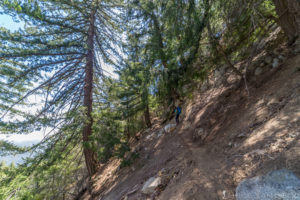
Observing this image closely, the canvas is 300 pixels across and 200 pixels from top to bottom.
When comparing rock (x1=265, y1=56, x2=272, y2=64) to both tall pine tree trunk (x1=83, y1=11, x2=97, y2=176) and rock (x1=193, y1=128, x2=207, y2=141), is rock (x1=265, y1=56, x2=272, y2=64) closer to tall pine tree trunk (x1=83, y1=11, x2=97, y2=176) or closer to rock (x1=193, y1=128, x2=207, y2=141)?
rock (x1=193, y1=128, x2=207, y2=141)

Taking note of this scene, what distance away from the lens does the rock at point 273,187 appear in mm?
1415

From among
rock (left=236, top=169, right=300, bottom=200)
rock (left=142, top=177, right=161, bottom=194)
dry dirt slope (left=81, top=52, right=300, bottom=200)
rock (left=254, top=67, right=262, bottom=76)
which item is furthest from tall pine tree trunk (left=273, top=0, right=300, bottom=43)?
rock (left=142, top=177, right=161, bottom=194)

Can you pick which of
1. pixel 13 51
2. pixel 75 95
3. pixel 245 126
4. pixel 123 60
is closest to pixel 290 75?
pixel 245 126

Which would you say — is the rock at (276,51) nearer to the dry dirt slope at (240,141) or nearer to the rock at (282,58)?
the rock at (282,58)

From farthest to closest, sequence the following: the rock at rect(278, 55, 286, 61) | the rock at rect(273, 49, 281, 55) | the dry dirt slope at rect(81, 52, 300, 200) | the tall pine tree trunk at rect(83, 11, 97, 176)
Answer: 1. the tall pine tree trunk at rect(83, 11, 97, 176)
2. the rock at rect(273, 49, 281, 55)
3. the rock at rect(278, 55, 286, 61)
4. the dry dirt slope at rect(81, 52, 300, 200)

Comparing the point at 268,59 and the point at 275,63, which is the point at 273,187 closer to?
the point at 275,63

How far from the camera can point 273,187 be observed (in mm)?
1570

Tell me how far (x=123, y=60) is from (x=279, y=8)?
24.3 feet

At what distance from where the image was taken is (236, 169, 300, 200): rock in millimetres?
1415

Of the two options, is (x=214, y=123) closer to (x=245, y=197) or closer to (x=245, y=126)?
(x=245, y=126)

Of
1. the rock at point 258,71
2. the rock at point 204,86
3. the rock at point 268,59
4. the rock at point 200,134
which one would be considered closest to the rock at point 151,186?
the rock at point 200,134

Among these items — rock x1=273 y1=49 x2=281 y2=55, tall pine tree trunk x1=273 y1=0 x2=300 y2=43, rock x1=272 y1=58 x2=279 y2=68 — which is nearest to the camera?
tall pine tree trunk x1=273 y1=0 x2=300 y2=43

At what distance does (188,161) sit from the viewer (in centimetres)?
405

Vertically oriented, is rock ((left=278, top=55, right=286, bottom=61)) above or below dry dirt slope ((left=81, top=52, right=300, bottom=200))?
above
